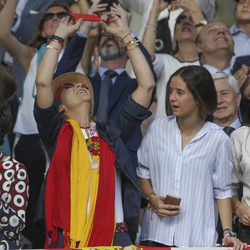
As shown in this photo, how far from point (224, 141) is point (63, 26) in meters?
1.30

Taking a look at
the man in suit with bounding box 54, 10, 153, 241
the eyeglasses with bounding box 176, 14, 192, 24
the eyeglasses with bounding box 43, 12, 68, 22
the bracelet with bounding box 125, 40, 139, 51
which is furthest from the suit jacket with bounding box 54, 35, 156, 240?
the eyeglasses with bounding box 176, 14, 192, 24

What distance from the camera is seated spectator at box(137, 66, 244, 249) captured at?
549cm

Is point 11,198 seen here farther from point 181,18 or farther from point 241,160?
point 181,18

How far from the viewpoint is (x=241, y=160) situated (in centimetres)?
574

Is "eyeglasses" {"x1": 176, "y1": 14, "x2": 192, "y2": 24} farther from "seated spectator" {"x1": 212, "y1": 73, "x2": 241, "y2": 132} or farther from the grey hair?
"seated spectator" {"x1": 212, "y1": 73, "x2": 241, "y2": 132}

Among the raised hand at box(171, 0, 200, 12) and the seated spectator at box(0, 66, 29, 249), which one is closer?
the seated spectator at box(0, 66, 29, 249)

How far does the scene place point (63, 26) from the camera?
5875 millimetres

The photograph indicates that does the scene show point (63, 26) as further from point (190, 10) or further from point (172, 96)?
point (190, 10)

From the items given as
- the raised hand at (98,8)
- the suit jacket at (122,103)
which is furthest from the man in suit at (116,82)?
the raised hand at (98,8)

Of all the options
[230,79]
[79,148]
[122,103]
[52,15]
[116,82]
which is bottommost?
[79,148]

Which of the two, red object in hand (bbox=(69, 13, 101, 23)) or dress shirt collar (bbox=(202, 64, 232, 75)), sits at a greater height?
red object in hand (bbox=(69, 13, 101, 23))

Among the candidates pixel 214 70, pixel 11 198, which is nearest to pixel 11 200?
pixel 11 198

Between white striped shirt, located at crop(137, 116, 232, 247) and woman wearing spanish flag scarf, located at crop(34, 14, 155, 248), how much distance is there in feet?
0.91

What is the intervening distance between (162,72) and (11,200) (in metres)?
2.59
